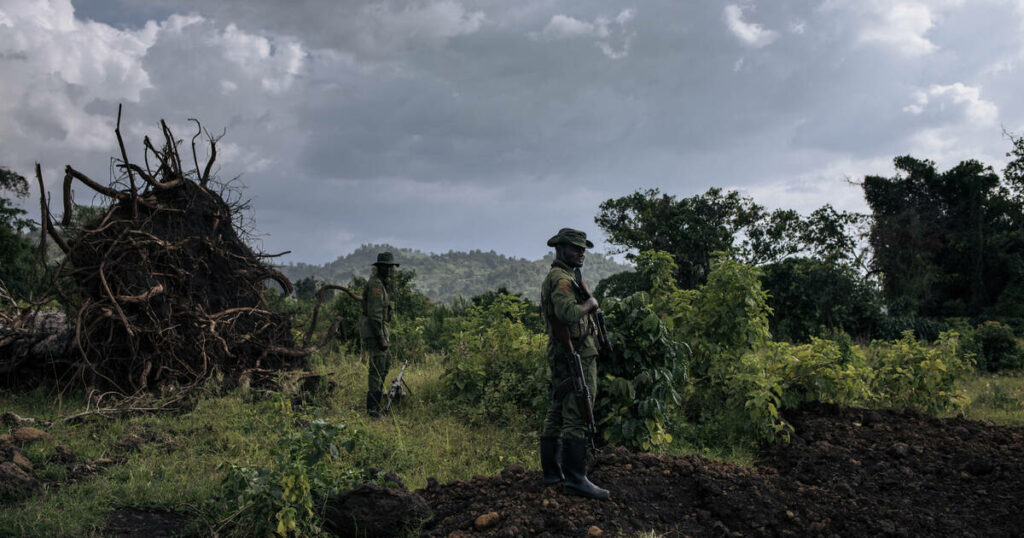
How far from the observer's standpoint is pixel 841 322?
739 inches

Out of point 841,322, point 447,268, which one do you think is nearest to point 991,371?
point 841,322

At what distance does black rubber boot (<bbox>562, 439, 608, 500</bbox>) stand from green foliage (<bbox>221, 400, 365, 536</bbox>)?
160cm

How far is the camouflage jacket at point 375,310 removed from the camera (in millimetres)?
8716

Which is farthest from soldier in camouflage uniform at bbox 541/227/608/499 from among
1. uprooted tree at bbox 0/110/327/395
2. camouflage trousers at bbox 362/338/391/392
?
uprooted tree at bbox 0/110/327/395

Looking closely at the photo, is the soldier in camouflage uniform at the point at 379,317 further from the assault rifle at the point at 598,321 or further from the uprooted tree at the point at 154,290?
the assault rifle at the point at 598,321

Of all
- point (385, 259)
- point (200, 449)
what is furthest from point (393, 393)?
point (200, 449)

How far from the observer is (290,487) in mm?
4070

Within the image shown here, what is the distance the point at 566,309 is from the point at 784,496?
2427mm

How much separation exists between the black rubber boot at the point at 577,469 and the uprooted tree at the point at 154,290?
6207 mm

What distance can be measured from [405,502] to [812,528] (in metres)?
3.08

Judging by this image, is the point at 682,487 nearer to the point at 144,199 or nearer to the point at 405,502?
the point at 405,502

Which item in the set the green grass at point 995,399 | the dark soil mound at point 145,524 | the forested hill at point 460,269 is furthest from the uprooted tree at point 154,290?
the forested hill at point 460,269

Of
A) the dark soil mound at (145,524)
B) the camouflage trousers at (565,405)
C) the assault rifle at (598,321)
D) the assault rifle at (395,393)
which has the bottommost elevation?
the dark soil mound at (145,524)

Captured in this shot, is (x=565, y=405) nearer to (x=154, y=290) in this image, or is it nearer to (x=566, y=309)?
(x=566, y=309)
